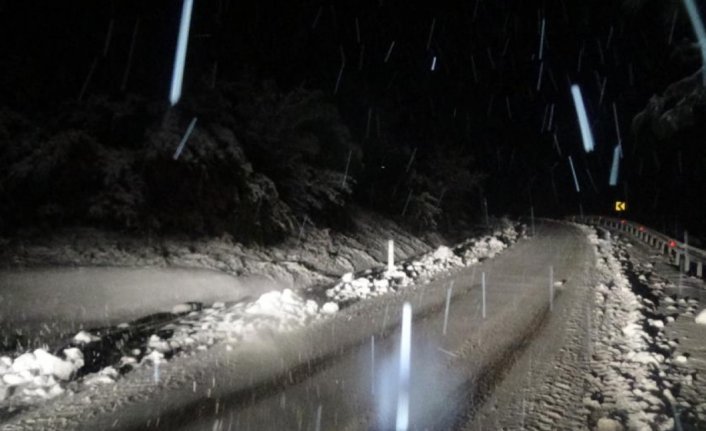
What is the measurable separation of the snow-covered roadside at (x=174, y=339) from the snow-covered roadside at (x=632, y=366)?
4.35m

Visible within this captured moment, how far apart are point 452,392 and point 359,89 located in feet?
62.3

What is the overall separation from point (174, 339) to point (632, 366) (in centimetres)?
617

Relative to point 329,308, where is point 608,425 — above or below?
below

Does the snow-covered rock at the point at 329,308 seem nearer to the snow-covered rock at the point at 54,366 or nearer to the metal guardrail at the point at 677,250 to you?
the snow-covered rock at the point at 54,366

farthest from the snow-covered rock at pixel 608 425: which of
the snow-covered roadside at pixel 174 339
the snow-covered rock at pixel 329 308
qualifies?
the snow-covered rock at pixel 329 308

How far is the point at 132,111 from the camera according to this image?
12.7m

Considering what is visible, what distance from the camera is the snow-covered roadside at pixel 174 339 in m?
5.81

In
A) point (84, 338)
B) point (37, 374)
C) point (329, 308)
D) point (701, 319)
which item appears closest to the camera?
point (37, 374)

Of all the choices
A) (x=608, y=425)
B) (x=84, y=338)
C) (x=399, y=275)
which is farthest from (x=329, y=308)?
(x=608, y=425)

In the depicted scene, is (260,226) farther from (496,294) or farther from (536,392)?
(536,392)

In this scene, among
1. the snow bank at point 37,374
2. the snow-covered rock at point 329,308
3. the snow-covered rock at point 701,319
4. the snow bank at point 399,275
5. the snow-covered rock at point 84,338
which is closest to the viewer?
the snow bank at point 37,374

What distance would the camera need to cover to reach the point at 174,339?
7.47 m

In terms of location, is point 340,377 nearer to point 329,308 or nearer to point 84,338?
point 329,308

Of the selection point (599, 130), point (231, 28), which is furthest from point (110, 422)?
point (599, 130)
